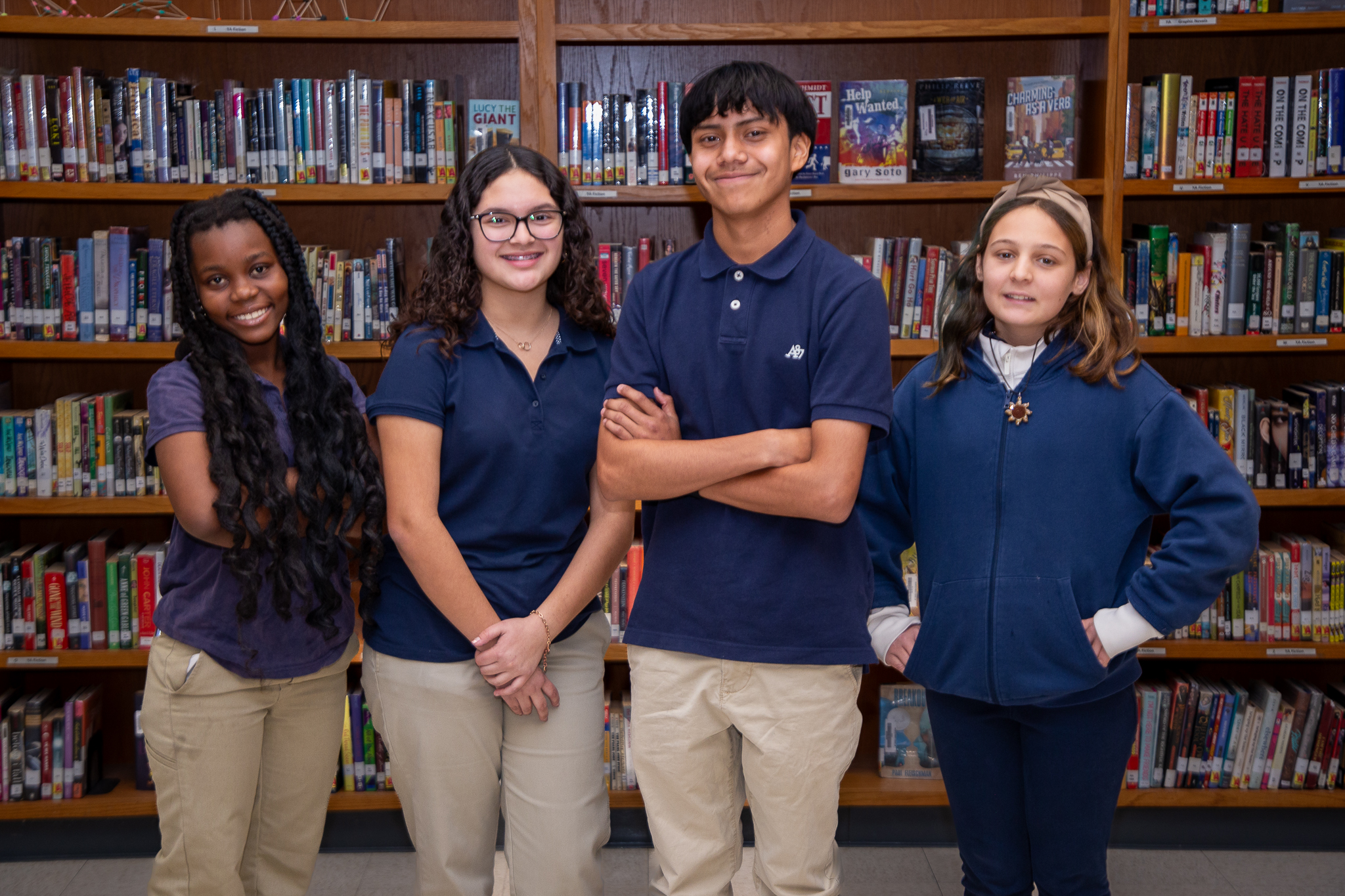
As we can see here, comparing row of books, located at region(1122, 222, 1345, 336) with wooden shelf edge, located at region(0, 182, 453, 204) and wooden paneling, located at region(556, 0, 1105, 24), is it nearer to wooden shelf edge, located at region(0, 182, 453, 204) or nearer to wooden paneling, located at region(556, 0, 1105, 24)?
wooden paneling, located at region(556, 0, 1105, 24)

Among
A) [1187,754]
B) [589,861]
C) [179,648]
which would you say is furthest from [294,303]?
[1187,754]

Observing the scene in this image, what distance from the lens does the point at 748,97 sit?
1527 mm

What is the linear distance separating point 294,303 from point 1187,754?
2.49 m

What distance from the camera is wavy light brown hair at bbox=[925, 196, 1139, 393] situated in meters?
1.65

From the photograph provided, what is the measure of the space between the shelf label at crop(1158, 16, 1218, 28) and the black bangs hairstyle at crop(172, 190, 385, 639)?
2.18 meters

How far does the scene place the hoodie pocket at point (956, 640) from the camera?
5.39 ft

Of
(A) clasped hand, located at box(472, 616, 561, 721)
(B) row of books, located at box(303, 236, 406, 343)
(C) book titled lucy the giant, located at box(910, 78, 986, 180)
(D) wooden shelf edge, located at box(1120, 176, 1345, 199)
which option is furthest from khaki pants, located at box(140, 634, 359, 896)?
(D) wooden shelf edge, located at box(1120, 176, 1345, 199)

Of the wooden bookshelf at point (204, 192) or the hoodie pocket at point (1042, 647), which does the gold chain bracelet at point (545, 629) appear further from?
the wooden bookshelf at point (204, 192)

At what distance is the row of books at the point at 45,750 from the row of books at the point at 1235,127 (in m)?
3.11

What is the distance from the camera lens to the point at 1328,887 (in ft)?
8.52

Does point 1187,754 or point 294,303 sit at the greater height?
point 294,303

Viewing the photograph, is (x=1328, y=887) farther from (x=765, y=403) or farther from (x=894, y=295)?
(x=765, y=403)

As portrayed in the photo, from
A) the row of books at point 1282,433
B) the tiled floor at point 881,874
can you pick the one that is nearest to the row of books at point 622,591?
the tiled floor at point 881,874

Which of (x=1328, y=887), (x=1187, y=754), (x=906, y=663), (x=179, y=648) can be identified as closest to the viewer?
(x=179, y=648)
